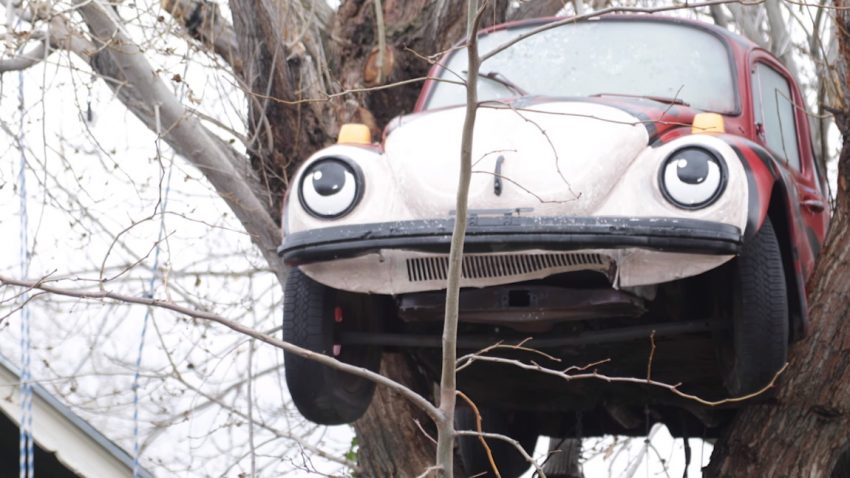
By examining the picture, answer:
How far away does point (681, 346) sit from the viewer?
213 inches

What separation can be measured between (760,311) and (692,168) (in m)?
Answer: 0.58

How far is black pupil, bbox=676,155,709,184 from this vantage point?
15.3ft

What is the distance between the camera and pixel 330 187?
16.4 feet

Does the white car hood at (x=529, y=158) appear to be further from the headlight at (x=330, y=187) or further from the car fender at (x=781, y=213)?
the car fender at (x=781, y=213)

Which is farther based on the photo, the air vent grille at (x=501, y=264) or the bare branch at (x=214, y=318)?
the air vent grille at (x=501, y=264)

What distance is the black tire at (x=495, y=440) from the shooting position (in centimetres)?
674

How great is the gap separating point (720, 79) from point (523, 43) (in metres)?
0.89

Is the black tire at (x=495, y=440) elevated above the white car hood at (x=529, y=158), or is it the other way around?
the white car hood at (x=529, y=158)

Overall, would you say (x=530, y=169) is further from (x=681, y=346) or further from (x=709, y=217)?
(x=681, y=346)

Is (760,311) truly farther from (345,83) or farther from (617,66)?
(345,83)

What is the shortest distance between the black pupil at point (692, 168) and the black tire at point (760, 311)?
0.34 meters

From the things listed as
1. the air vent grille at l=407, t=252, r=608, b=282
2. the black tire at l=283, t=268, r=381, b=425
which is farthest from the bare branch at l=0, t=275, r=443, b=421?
the black tire at l=283, t=268, r=381, b=425

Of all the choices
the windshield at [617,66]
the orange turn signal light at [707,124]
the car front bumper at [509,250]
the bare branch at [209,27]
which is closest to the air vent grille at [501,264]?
the car front bumper at [509,250]

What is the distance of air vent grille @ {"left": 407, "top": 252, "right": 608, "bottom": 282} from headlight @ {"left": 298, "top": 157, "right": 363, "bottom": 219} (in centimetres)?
33
